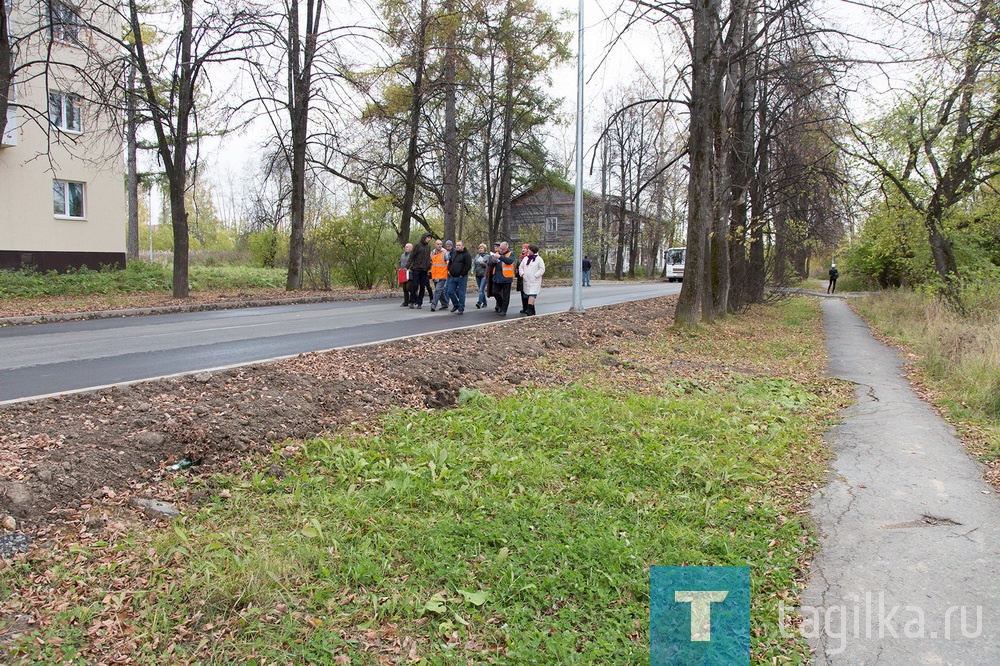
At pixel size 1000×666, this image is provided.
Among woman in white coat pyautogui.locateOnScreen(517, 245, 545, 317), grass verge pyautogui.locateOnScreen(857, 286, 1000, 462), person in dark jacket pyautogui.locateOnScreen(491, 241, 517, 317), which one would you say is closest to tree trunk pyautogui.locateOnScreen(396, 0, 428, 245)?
woman in white coat pyautogui.locateOnScreen(517, 245, 545, 317)

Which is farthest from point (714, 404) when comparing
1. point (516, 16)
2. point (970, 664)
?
point (516, 16)

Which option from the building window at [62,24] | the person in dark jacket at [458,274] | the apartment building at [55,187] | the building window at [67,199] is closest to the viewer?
the building window at [62,24]

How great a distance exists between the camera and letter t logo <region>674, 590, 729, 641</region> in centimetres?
331

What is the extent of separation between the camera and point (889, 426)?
7250mm

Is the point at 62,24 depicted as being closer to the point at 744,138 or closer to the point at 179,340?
the point at 179,340

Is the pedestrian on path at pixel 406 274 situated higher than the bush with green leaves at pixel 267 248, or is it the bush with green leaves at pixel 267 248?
the bush with green leaves at pixel 267 248

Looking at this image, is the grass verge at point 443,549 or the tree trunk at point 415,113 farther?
the tree trunk at point 415,113

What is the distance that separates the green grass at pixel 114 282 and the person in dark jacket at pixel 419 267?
909 cm

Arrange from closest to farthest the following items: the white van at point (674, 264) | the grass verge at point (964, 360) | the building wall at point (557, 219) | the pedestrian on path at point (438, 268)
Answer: the grass verge at point (964, 360) < the pedestrian on path at point (438, 268) < the white van at point (674, 264) < the building wall at point (557, 219)

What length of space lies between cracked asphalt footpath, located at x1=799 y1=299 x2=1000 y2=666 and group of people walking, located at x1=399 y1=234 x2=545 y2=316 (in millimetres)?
8961

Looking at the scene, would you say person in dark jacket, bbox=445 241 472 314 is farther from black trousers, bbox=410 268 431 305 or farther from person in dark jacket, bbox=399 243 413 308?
person in dark jacket, bbox=399 243 413 308

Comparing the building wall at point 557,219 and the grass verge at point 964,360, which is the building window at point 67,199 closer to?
the grass verge at point 964,360

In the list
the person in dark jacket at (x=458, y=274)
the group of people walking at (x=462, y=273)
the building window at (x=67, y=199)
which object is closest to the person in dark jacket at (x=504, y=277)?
the group of people walking at (x=462, y=273)

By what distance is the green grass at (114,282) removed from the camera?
725 inches
